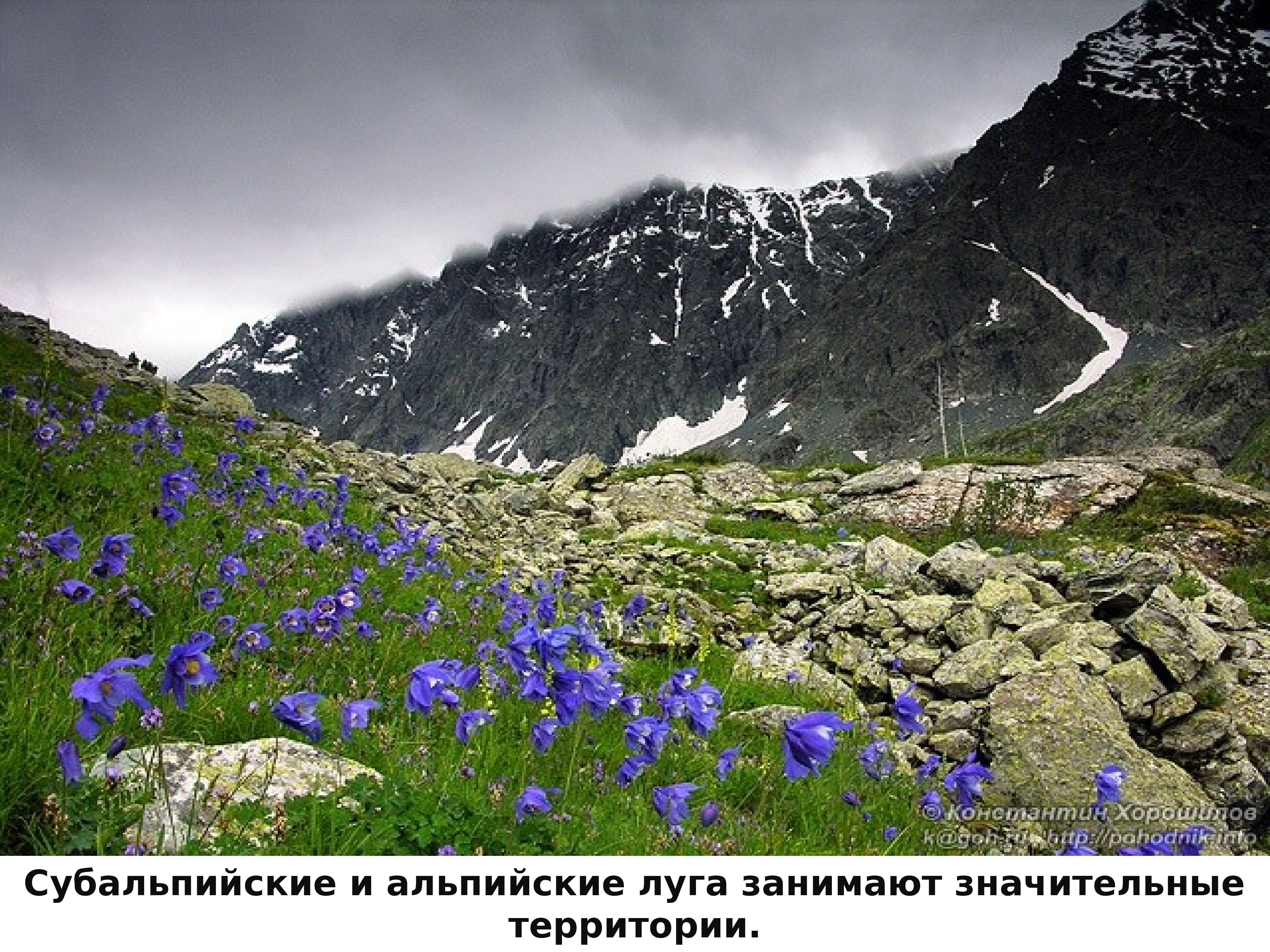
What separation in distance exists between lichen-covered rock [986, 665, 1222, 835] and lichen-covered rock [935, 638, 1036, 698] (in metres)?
0.55

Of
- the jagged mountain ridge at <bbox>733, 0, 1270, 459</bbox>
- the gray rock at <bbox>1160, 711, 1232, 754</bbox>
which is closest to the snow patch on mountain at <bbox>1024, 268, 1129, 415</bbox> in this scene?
the jagged mountain ridge at <bbox>733, 0, 1270, 459</bbox>

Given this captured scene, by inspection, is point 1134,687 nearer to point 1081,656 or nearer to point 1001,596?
point 1081,656

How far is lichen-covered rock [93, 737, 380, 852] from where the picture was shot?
8.00ft

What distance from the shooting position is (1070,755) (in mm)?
5426

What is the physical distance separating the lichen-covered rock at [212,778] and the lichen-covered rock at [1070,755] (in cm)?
447

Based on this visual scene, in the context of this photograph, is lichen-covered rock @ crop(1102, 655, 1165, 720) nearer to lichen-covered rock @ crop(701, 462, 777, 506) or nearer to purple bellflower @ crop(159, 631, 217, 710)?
purple bellflower @ crop(159, 631, 217, 710)

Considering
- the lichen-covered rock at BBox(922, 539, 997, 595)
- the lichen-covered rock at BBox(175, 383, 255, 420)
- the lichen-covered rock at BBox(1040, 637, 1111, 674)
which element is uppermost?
the lichen-covered rock at BBox(175, 383, 255, 420)

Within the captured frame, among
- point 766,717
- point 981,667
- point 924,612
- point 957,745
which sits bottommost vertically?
point 957,745

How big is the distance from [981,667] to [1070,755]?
4.60 ft

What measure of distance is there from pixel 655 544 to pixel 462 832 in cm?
1062

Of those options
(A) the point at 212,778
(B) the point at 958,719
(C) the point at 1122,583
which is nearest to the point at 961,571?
(C) the point at 1122,583

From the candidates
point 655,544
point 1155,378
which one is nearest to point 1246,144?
point 1155,378

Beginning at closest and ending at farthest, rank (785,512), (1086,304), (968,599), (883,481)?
(968,599) < (785,512) < (883,481) < (1086,304)

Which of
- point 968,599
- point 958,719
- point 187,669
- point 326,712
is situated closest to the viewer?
point 187,669
